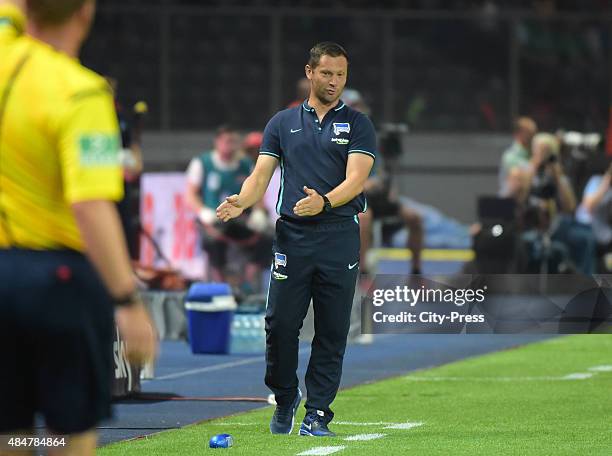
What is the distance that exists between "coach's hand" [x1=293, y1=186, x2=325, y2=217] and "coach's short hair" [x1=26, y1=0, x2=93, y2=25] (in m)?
4.05

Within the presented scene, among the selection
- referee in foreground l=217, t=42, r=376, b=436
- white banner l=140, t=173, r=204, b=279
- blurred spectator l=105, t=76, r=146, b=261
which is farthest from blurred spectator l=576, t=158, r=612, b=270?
referee in foreground l=217, t=42, r=376, b=436

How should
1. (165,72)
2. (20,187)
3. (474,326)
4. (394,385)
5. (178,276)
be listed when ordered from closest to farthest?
(20,187) → (474,326) → (394,385) → (178,276) → (165,72)

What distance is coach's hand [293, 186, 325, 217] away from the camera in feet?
26.7

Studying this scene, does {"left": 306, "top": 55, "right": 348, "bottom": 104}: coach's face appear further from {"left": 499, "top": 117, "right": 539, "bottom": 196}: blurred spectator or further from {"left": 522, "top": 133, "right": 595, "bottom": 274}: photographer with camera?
{"left": 499, "top": 117, "right": 539, "bottom": 196}: blurred spectator

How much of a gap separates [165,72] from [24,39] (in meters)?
26.1

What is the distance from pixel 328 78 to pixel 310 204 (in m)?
0.74

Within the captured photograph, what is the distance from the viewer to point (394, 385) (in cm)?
1144

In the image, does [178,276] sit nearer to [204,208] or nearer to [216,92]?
[204,208]

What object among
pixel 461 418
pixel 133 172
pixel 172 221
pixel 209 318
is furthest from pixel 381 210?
pixel 461 418

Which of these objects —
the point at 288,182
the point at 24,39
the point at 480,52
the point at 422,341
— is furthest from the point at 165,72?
the point at 24,39

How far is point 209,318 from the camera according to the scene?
46.5 feet

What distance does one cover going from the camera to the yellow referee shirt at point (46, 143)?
3979mm

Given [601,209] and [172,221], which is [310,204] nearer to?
[172,221]

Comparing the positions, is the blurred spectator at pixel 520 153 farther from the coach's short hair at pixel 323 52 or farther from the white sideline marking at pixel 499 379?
the coach's short hair at pixel 323 52
